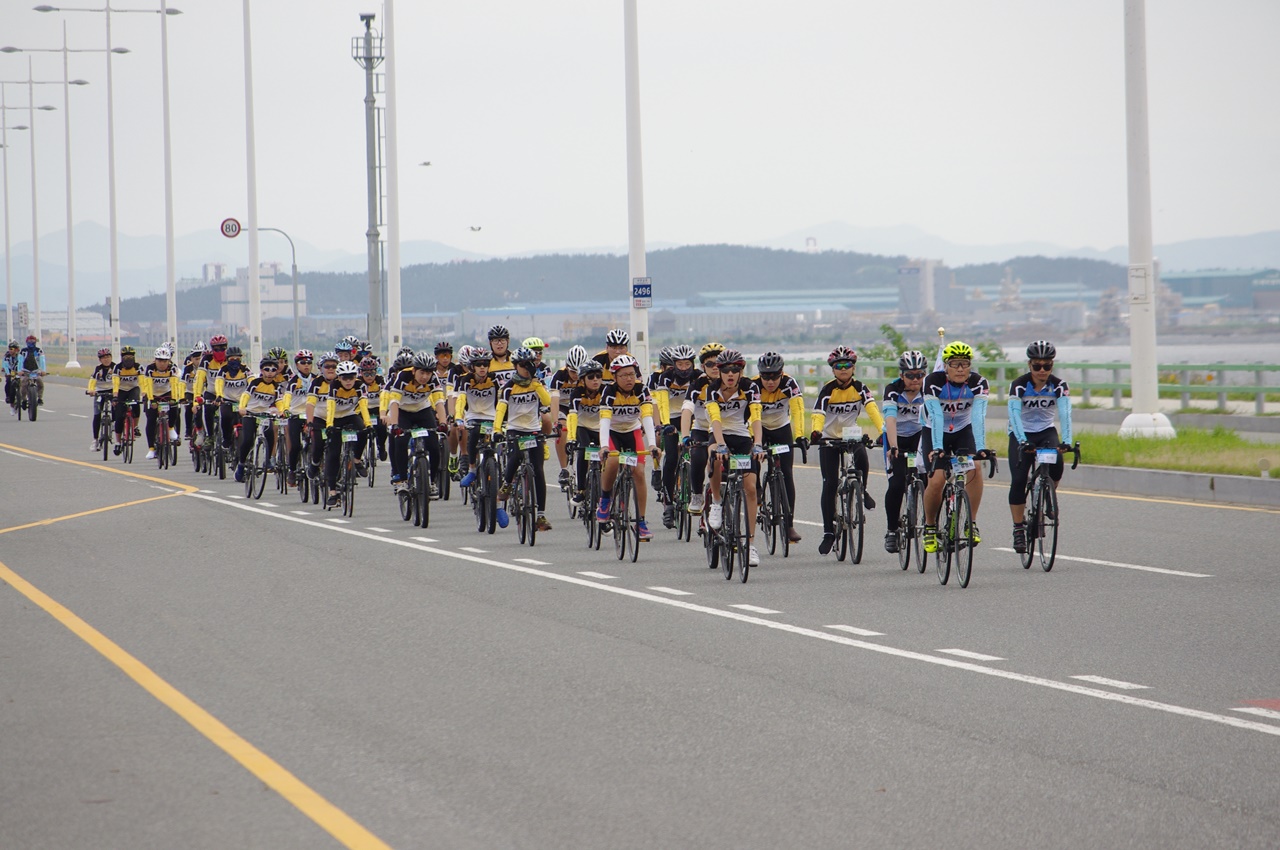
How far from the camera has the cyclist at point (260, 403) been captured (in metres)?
22.3

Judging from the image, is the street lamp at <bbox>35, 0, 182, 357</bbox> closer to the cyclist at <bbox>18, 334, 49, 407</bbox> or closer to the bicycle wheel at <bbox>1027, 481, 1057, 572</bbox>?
the cyclist at <bbox>18, 334, 49, 407</bbox>

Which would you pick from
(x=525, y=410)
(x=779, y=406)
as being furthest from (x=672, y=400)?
(x=779, y=406)

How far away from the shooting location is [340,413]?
762 inches

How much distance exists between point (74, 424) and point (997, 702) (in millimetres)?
37036

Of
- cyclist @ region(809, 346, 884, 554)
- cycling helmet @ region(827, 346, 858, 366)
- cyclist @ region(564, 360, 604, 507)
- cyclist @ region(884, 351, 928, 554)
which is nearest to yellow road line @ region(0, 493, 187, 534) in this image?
cyclist @ region(564, 360, 604, 507)

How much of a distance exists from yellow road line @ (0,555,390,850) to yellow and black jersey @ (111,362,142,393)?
18432 millimetres

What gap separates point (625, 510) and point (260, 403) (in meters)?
9.78

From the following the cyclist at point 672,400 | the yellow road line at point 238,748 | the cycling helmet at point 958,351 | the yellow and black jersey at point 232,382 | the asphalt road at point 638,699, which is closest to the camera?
the yellow road line at point 238,748

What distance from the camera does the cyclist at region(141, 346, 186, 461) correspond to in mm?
26906

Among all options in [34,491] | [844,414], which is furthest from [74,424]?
[844,414]

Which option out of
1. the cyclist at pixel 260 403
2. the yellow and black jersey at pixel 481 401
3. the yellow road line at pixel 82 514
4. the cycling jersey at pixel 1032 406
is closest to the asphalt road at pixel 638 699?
the cycling jersey at pixel 1032 406

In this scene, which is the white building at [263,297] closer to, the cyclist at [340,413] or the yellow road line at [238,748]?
the cyclist at [340,413]

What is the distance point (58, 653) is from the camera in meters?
9.84

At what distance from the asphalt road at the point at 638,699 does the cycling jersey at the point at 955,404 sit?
4.09 feet
